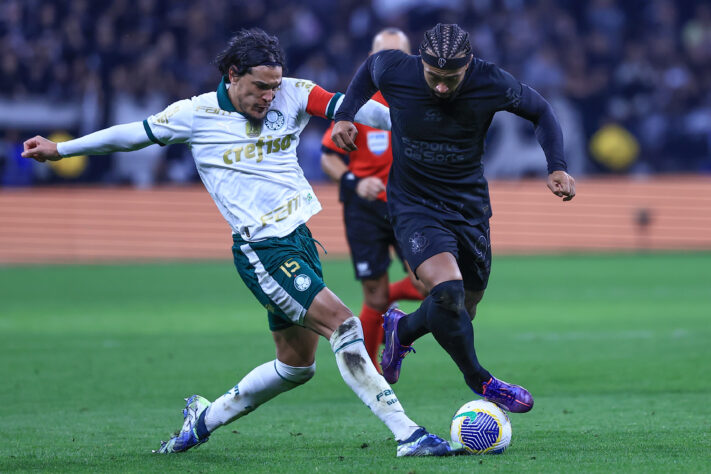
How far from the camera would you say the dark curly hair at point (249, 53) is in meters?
5.47

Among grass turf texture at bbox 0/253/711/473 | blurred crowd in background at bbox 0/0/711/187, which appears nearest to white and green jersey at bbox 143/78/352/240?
grass turf texture at bbox 0/253/711/473

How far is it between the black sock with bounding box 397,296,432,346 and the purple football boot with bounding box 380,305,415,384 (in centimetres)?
Answer: 4

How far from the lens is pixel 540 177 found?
21.1 m

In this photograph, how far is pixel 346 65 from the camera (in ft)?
73.2

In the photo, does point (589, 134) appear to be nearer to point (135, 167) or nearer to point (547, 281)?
point (547, 281)

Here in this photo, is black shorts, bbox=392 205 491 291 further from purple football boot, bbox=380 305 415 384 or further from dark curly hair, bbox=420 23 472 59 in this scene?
dark curly hair, bbox=420 23 472 59

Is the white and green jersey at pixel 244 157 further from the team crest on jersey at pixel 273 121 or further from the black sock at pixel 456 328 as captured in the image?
the black sock at pixel 456 328

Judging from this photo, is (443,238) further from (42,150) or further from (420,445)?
(42,150)

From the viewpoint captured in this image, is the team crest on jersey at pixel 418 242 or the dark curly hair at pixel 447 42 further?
the team crest on jersey at pixel 418 242

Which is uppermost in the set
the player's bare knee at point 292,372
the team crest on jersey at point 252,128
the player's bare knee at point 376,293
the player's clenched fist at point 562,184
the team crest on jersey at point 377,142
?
the team crest on jersey at point 252,128

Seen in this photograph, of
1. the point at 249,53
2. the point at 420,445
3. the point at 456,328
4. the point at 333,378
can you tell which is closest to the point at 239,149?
the point at 249,53

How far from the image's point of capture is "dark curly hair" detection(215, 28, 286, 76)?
215 inches

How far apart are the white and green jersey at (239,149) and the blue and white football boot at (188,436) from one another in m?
1.00

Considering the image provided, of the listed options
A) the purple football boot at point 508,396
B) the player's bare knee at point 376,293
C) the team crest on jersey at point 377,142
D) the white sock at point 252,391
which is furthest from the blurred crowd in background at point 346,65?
the purple football boot at point 508,396
